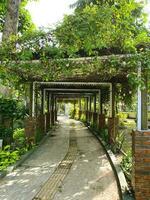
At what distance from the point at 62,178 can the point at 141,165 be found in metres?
2.58

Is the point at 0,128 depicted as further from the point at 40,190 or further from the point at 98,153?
the point at 40,190

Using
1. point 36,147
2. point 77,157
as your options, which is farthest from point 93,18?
point 36,147

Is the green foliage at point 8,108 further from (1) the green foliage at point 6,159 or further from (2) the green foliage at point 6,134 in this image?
(1) the green foliage at point 6,159

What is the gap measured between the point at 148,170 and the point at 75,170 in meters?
3.26

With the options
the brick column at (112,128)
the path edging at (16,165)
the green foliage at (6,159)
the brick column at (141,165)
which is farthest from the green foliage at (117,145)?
the brick column at (141,165)

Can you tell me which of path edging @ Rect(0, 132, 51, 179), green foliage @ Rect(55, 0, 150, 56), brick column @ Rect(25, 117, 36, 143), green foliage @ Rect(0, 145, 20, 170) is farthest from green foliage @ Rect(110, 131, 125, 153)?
green foliage @ Rect(55, 0, 150, 56)

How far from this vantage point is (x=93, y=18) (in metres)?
6.91

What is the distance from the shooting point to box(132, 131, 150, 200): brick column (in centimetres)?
592

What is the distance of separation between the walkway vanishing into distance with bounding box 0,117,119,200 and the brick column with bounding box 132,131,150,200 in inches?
24.3

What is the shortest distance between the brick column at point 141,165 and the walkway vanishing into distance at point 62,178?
24.3 inches

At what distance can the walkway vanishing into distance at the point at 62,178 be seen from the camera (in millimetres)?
6516

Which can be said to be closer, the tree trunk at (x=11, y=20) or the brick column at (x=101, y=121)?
the tree trunk at (x=11, y=20)

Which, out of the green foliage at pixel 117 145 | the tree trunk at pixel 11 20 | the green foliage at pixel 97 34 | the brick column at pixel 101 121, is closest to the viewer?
the green foliage at pixel 97 34

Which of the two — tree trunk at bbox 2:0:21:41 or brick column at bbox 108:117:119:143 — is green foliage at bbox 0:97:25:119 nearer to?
tree trunk at bbox 2:0:21:41
